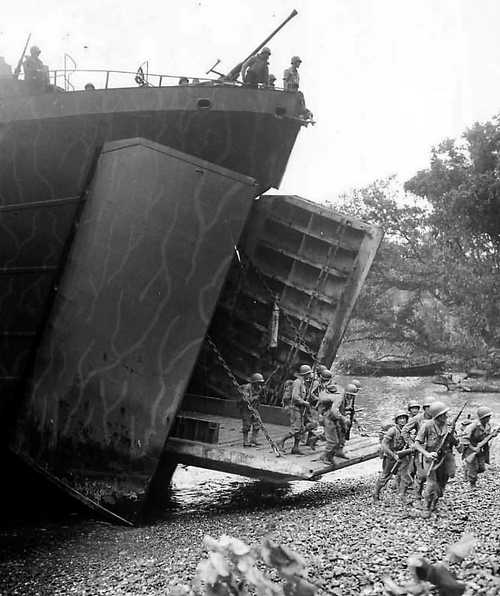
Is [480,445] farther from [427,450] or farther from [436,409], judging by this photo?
[436,409]

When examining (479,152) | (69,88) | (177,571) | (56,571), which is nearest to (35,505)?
(56,571)

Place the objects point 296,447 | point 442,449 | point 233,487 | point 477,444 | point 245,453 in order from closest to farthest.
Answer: point 442,449
point 477,444
point 245,453
point 296,447
point 233,487

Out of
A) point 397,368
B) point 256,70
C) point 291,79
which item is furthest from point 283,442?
point 397,368

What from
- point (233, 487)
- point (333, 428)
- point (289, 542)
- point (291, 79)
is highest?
point (291, 79)

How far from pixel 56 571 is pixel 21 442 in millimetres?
2402

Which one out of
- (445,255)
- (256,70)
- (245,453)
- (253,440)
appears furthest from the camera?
(445,255)

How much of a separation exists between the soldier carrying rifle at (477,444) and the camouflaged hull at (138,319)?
363cm

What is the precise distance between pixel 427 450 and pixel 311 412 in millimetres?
2507

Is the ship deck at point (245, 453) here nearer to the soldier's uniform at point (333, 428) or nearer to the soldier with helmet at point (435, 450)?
the soldier's uniform at point (333, 428)

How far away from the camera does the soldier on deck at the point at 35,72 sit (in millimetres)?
9023

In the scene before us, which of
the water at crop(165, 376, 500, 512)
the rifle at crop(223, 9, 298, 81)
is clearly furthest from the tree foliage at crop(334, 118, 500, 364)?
the rifle at crop(223, 9, 298, 81)

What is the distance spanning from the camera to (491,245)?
2369 centimetres

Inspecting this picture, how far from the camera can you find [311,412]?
8789mm

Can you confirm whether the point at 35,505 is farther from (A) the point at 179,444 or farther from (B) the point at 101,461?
(A) the point at 179,444
